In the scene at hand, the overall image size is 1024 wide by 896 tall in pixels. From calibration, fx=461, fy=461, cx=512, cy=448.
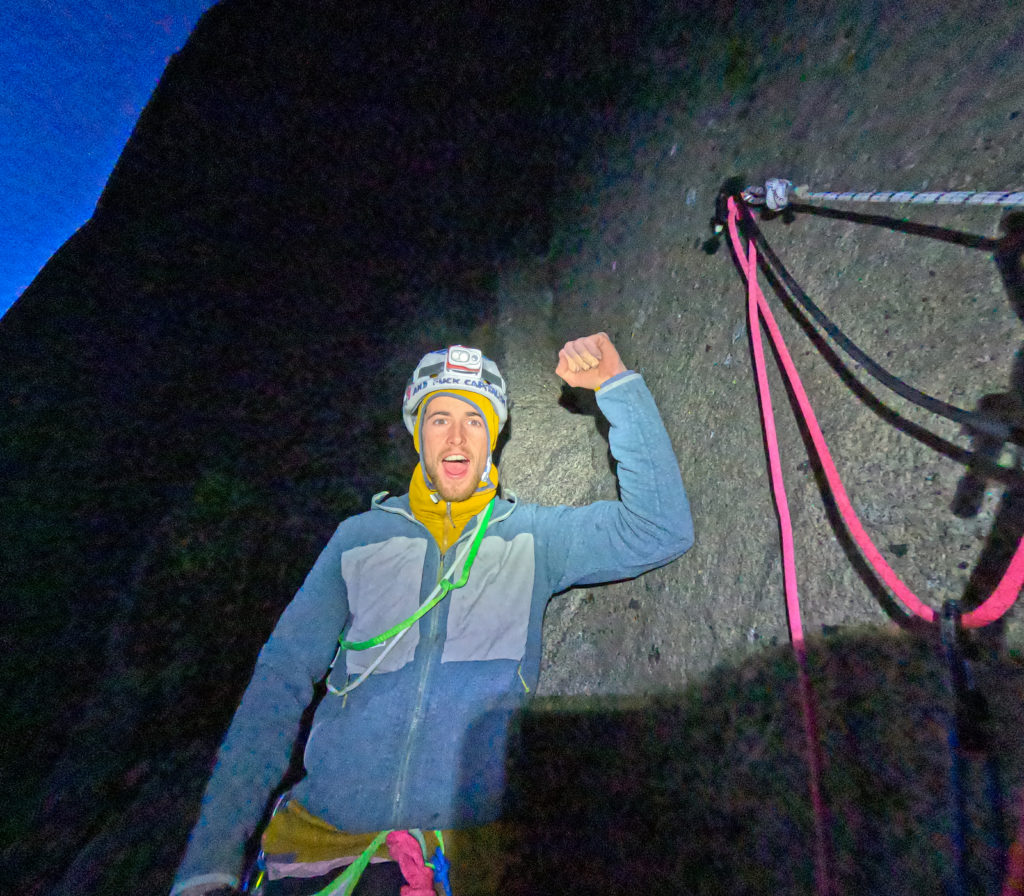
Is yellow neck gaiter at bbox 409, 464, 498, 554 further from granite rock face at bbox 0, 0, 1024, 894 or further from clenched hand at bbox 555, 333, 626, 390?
granite rock face at bbox 0, 0, 1024, 894

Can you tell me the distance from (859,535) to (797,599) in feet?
0.87

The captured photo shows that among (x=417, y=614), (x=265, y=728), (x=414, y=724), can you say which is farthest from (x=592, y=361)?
(x=265, y=728)

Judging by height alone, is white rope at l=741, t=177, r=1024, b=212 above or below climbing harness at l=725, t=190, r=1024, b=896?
above

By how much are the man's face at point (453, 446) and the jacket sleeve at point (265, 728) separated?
0.50 m

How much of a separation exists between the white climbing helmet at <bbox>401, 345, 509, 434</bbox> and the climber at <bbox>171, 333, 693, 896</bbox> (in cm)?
17

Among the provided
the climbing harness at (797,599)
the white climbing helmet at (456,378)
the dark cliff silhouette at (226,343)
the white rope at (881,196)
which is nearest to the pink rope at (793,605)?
the climbing harness at (797,599)

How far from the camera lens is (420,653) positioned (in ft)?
5.64

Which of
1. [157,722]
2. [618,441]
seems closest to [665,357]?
[618,441]

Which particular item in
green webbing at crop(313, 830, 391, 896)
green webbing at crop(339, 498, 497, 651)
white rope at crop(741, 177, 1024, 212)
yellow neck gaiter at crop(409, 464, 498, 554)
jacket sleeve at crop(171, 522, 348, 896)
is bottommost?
green webbing at crop(313, 830, 391, 896)

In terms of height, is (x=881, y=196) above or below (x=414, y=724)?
above

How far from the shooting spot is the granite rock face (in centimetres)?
103

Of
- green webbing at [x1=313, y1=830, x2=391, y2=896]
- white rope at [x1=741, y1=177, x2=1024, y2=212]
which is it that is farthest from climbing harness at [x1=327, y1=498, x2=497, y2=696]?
white rope at [x1=741, y1=177, x2=1024, y2=212]

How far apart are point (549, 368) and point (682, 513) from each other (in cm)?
216

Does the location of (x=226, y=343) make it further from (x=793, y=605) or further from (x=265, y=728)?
(x=793, y=605)
